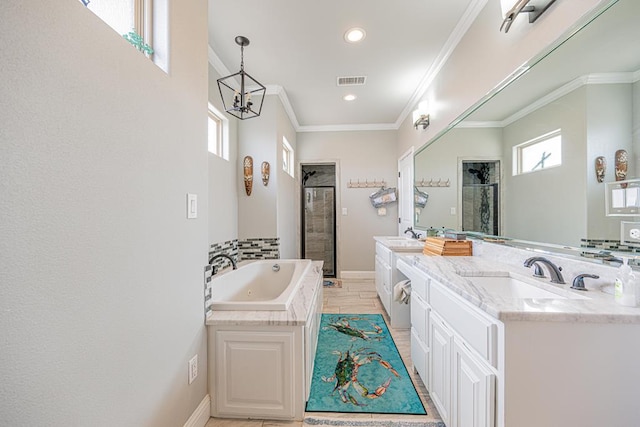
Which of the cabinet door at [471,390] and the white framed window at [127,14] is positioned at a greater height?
the white framed window at [127,14]

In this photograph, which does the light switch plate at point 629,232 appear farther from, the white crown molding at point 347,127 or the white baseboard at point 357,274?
the white crown molding at point 347,127

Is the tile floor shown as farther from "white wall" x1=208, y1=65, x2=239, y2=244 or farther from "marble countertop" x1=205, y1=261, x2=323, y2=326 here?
"white wall" x1=208, y1=65, x2=239, y2=244

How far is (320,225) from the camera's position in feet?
16.2

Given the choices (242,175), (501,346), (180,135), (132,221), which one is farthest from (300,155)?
(501,346)

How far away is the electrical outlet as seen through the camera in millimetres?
1339

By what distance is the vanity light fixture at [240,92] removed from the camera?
6.66ft

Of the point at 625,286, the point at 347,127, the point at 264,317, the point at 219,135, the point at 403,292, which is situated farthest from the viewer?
the point at 347,127

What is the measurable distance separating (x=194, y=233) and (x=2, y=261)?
31.6 inches

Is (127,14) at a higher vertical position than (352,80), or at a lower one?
lower

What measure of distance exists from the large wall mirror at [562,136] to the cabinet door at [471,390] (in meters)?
0.71

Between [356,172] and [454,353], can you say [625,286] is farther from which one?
[356,172]

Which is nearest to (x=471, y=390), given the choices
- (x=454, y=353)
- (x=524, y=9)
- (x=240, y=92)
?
(x=454, y=353)

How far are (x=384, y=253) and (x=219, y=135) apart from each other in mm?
2297

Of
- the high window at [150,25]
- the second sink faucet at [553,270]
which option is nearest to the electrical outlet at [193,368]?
the high window at [150,25]
